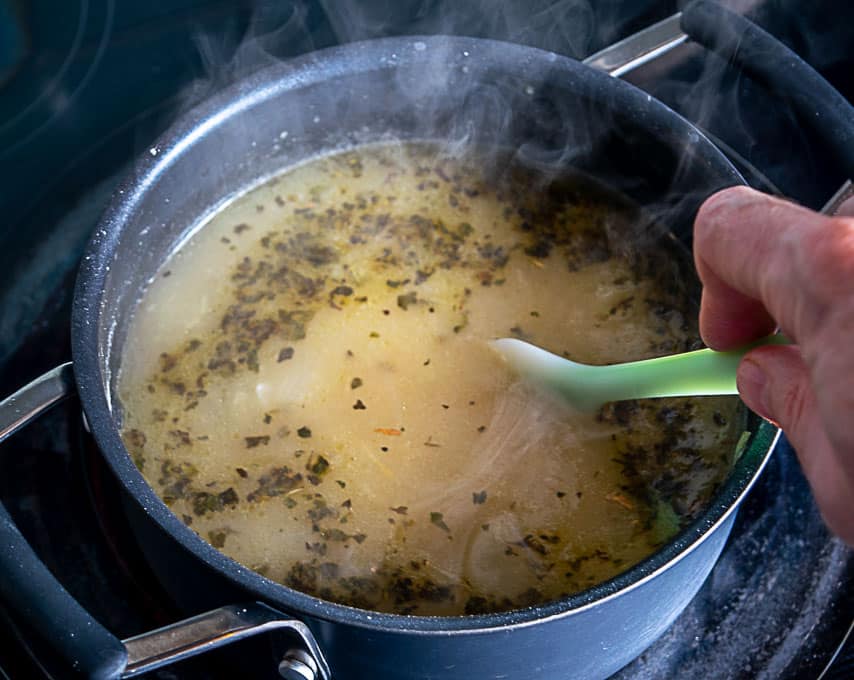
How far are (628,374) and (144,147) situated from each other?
3.00 ft

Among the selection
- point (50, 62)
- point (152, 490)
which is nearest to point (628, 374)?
point (152, 490)

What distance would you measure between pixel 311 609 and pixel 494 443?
40 cm

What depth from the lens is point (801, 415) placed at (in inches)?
25.7

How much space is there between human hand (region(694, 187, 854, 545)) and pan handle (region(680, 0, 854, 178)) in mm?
385

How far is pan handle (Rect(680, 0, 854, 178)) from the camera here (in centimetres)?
110

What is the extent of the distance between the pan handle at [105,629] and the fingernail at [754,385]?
41cm

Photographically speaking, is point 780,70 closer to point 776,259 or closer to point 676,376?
point 676,376

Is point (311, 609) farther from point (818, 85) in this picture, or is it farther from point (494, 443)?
point (818, 85)

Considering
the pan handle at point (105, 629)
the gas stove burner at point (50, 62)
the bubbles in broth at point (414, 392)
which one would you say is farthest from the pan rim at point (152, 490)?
the gas stove burner at point (50, 62)

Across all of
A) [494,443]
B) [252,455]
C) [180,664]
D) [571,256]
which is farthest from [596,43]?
[180,664]

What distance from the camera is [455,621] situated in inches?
31.5

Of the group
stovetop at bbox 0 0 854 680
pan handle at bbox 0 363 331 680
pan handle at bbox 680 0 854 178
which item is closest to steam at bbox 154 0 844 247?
stovetop at bbox 0 0 854 680

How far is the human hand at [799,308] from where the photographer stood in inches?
21.7

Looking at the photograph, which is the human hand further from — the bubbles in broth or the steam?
the steam
